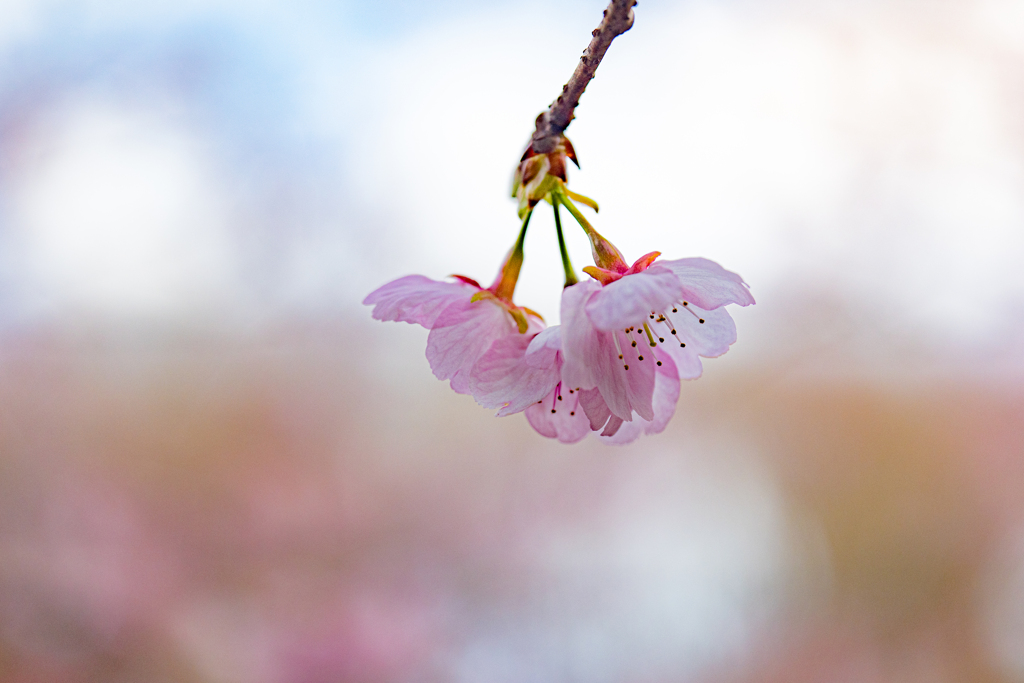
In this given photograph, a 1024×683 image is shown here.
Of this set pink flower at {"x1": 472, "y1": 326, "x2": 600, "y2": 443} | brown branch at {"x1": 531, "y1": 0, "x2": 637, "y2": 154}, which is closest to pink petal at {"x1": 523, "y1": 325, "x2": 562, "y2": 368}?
pink flower at {"x1": 472, "y1": 326, "x2": 600, "y2": 443}

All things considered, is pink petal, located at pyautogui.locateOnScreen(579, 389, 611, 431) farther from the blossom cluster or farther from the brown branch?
the brown branch

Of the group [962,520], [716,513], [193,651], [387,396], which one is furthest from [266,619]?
[962,520]

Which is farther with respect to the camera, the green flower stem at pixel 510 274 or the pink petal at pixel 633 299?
the green flower stem at pixel 510 274

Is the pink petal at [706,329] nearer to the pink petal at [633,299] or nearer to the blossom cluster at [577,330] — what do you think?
the blossom cluster at [577,330]

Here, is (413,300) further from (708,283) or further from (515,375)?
(708,283)

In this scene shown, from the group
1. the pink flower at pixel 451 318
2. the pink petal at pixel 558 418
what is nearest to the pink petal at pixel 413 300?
the pink flower at pixel 451 318
